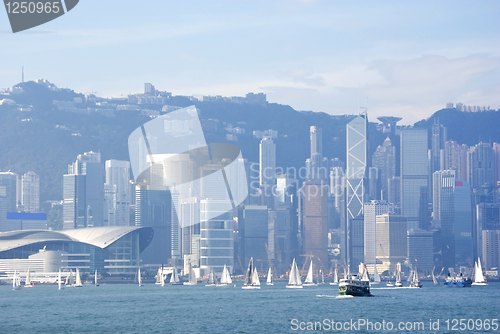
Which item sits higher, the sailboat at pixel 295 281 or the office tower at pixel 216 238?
the office tower at pixel 216 238

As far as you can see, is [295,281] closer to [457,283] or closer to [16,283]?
[457,283]

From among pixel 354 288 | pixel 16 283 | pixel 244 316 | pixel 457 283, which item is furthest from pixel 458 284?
pixel 244 316

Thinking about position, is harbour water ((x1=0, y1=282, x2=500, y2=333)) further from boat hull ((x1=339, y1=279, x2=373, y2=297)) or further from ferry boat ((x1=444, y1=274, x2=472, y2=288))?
ferry boat ((x1=444, y1=274, x2=472, y2=288))

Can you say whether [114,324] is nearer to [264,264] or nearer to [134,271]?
[134,271]

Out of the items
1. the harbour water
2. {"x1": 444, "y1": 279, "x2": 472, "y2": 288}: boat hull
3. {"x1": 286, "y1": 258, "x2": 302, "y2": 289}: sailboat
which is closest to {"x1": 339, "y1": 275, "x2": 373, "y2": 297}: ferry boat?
the harbour water

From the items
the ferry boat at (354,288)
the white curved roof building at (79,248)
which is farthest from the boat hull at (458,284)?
the white curved roof building at (79,248)

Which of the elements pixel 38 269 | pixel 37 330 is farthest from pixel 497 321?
pixel 38 269

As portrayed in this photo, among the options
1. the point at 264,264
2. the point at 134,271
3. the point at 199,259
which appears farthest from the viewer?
the point at 264,264

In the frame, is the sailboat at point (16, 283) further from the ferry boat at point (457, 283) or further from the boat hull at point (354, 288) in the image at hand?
the boat hull at point (354, 288)
